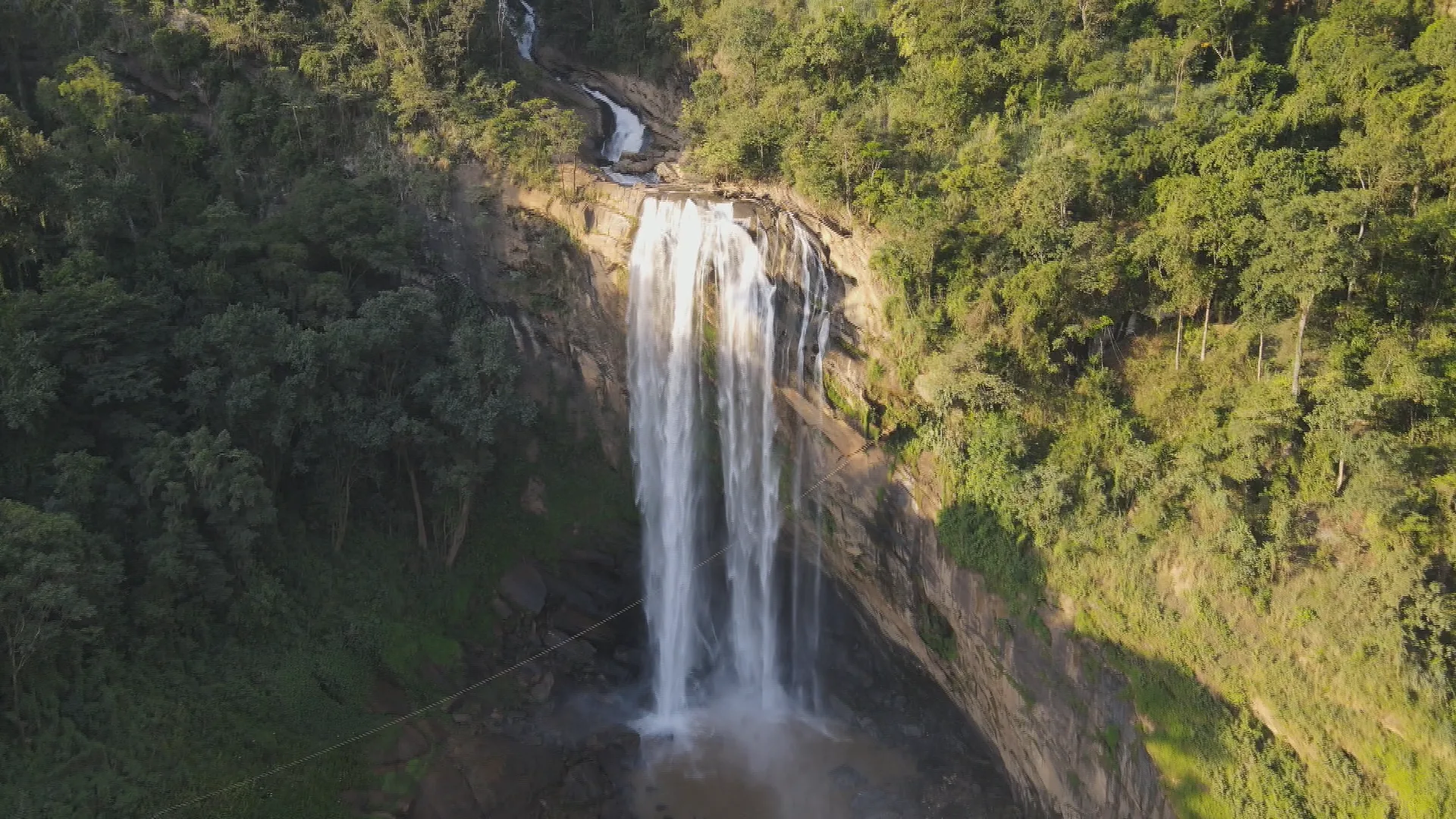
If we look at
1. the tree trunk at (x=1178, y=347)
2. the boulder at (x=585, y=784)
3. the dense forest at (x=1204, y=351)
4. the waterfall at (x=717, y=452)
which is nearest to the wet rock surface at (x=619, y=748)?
the boulder at (x=585, y=784)

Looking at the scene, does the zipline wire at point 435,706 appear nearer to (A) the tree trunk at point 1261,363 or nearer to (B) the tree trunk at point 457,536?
(B) the tree trunk at point 457,536

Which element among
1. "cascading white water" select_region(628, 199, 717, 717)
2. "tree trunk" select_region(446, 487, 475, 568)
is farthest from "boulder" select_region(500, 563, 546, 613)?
"cascading white water" select_region(628, 199, 717, 717)

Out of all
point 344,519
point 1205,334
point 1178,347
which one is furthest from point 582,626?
point 1205,334

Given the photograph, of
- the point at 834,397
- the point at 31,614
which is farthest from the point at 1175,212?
the point at 31,614

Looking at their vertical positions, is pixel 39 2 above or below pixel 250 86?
above

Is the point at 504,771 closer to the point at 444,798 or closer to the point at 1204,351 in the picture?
the point at 444,798

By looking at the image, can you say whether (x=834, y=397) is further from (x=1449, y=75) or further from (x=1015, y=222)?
(x=1449, y=75)
